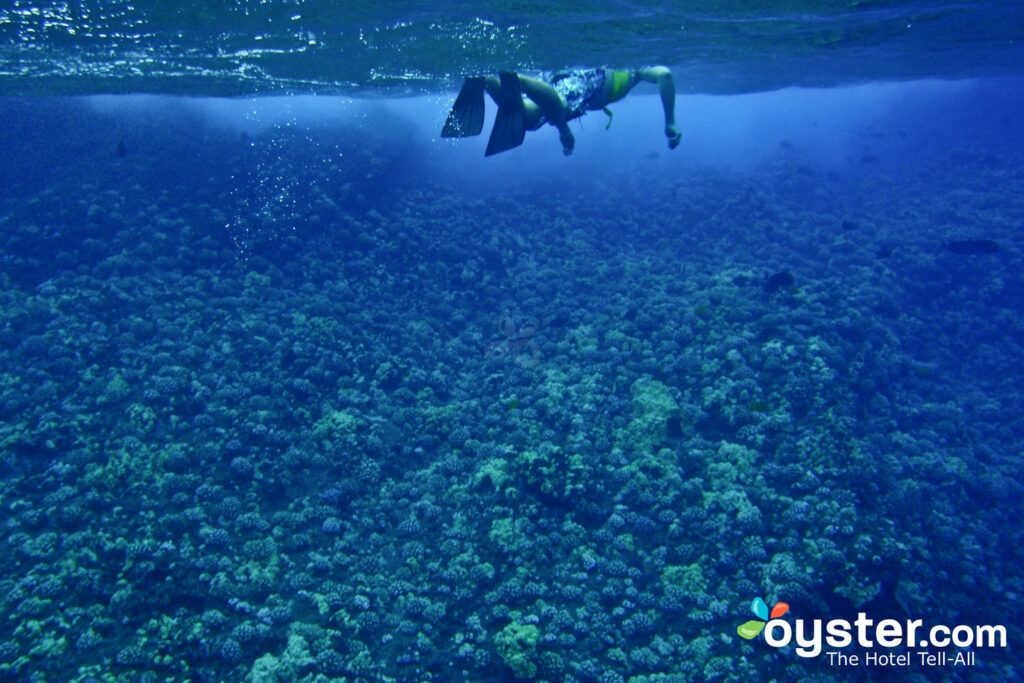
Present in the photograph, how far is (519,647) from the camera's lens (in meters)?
6.18

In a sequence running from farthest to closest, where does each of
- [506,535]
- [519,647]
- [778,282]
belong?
[778,282] → [506,535] → [519,647]

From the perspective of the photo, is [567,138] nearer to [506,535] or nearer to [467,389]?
[467,389]

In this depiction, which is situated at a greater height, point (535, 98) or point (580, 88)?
point (580, 88)

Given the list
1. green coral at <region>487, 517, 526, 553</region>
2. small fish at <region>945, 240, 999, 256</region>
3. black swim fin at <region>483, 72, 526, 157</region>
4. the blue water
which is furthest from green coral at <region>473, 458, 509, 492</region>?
small fish at <region>945, 240, 999, 256</region>

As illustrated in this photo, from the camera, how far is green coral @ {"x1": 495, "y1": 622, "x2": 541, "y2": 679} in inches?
234

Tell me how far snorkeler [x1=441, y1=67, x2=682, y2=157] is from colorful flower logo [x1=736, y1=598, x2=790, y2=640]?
7.47m

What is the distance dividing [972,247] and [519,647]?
63.6 ft

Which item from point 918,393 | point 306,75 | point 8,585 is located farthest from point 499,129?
point 306,75

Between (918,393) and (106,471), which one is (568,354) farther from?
(106,471)

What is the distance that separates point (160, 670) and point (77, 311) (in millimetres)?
9403

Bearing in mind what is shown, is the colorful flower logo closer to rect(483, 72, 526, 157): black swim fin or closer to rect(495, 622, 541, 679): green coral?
rect(495, 622, 541, 679): green coral

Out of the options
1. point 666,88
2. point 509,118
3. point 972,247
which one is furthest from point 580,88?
point 972,247

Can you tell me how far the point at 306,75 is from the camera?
20.9m

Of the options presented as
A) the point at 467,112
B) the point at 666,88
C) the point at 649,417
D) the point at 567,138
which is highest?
the point at 666,88
